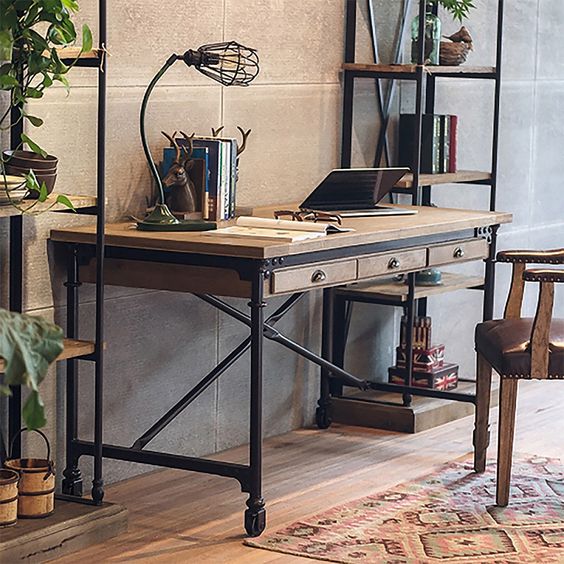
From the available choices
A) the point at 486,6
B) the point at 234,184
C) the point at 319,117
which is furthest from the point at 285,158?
the point at 486,6

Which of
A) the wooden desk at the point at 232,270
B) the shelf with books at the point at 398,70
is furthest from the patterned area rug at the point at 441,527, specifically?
the shelf with books at the point at 398,70

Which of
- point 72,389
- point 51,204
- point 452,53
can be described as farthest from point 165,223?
point 452,53

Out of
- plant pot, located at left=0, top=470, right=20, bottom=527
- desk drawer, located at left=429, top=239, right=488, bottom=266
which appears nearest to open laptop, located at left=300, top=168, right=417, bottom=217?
desk drawer, located at left=429, top=239, right=488, bottom=266

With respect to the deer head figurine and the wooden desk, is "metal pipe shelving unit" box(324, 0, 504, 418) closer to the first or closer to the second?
the wooden desk

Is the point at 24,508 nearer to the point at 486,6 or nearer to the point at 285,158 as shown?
the point at 285,158

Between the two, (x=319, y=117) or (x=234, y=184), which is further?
(x=319, y=117)

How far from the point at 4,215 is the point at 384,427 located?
2.32 m

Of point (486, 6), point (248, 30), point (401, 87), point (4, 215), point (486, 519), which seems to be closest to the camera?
point (4, 215)

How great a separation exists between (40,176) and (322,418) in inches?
82.6

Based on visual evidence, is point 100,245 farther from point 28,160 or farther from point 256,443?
point 256,443

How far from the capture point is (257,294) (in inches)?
153

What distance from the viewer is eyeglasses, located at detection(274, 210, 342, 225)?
176 inches

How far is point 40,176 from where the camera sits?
3.78 m

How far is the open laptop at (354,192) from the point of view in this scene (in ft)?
15.6
